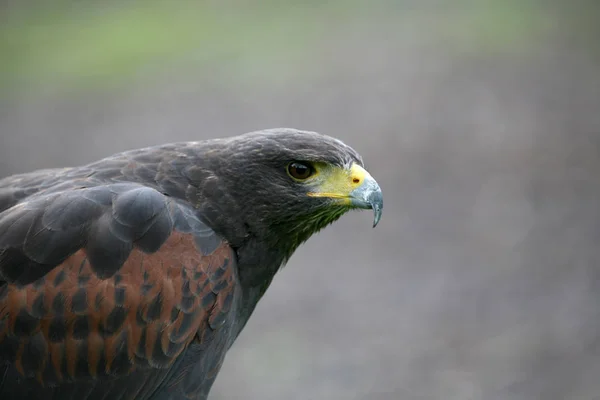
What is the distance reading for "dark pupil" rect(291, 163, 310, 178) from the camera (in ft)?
16.3

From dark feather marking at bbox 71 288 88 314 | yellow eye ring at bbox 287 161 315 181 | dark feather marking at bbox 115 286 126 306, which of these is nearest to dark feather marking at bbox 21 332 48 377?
dark feather marking at bbox 71 288 88 314

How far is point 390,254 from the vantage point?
11.5m

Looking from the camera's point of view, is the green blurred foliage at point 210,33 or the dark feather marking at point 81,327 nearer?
the dark feather marking at point 81,327

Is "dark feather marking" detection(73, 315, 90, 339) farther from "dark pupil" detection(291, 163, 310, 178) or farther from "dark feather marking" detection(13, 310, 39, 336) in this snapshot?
"dark pupil" detection(291, 163, 310, 178)

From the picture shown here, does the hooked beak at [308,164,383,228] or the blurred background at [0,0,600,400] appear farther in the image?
the blurred background at [0,0,600,400]

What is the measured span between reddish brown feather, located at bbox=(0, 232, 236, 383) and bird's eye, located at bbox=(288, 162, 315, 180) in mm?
750

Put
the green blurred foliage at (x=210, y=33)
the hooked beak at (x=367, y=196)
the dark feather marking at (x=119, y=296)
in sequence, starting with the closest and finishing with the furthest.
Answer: the dark feather marking at (x=119, y=296), the hooked beak at (x=367, y=196), the green blurred foliage at (x=210, y=33)

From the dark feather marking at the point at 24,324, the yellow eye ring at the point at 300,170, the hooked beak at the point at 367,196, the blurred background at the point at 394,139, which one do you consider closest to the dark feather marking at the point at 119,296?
the dark feather marking at the point at 24,324

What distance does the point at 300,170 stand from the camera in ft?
16.3

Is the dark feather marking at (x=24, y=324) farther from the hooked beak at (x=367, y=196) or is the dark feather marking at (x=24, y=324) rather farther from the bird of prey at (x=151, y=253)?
the hooked beak at (x=367, y=196)

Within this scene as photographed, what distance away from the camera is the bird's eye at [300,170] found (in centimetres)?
496

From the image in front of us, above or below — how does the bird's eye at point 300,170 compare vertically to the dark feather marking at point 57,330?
above

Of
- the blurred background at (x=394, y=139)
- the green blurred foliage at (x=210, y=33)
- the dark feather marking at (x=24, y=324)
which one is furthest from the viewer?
the green blurred foliage at (x=210, y=33)

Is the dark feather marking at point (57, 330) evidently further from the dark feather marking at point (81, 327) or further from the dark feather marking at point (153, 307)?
the dark feather marking at point (153, 307)
